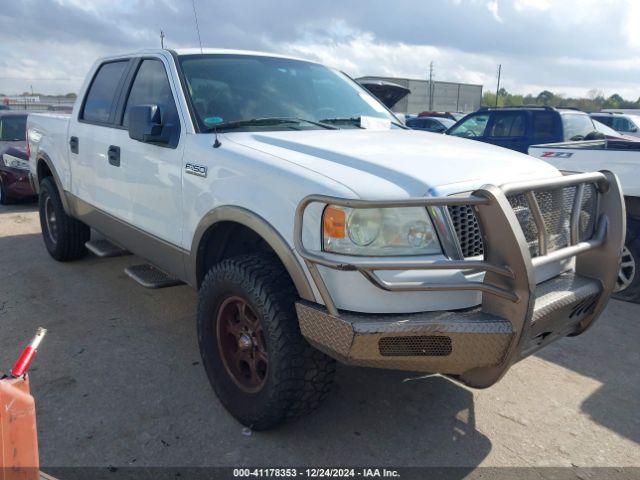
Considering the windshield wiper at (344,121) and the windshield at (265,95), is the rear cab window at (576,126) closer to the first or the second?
the windshield at (265,95)

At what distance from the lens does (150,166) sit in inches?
146

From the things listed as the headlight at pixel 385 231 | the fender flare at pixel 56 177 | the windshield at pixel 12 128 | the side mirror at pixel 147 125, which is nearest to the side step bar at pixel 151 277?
the side mirror at pixel 147 125

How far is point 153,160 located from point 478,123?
23.6ft

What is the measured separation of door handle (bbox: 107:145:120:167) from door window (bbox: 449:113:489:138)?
6.73 meters

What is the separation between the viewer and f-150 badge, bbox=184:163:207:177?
10.4 feet

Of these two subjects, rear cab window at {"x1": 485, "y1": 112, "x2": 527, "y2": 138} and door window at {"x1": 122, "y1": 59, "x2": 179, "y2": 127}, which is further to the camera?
rear cab window at {"x1": 485, "y1": 112, "x2": 527, "y2": 138}

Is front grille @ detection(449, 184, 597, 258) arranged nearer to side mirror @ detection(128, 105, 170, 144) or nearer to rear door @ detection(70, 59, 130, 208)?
side mirror @ detection(128, 105, 170, 144)

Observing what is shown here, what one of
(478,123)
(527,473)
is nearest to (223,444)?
(527,473)

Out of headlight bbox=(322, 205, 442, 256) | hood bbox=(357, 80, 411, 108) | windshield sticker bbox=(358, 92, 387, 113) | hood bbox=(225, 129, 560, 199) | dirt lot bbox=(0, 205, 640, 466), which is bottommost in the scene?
dirt lot bbox=(0, 205, 640, 466)

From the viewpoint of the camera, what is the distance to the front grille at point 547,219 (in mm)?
2494

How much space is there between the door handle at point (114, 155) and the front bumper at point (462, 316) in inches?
86.8

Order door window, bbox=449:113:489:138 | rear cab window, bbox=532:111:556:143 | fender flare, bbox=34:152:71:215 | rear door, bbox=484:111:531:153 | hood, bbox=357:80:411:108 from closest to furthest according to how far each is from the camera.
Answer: fender flare, bbox=34:152:71:215
hood, bbox=357:80:411:108
rear cab window, bbox=532:111:556:143
rear door, bbox=484:111:531:153
door window, bbox=449:113:489:138

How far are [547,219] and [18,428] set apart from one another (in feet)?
7.73

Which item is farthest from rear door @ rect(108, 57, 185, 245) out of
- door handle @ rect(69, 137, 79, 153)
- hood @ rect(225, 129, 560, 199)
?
door handle @ rect(69, 137, 79, 153)
